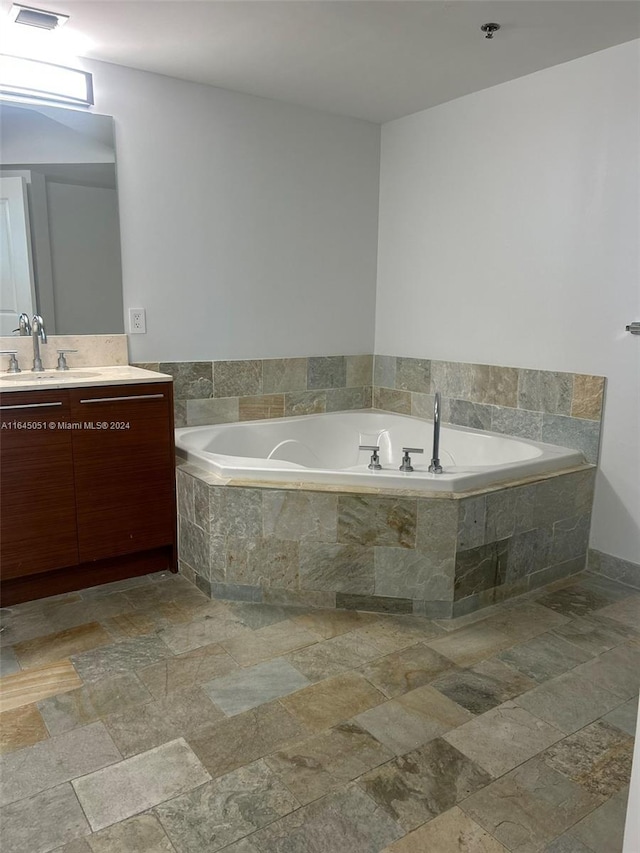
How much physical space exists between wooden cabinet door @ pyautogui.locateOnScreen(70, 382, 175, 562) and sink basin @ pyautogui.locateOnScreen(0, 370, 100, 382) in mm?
199

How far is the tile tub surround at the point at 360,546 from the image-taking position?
2.50m

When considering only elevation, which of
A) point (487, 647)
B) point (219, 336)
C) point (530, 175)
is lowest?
point (487, 647)

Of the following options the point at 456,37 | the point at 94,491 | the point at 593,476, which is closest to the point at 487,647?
the point at 593,476

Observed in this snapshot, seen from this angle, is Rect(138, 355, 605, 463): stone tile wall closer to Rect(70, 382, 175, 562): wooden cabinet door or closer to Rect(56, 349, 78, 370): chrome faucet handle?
Rect(56, 349, 78, 370): chrome faucet handle

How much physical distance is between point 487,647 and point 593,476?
108 centimetres

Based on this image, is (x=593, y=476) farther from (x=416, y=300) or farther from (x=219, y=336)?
(x=219, y=336)

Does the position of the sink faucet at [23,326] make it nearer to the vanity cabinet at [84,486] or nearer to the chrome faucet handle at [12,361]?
the chrome faucet handle at [12,361]

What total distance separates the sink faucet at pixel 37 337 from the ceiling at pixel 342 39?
1116mm

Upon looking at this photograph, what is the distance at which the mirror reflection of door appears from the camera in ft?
9.16

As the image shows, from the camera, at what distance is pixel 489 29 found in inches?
99.1

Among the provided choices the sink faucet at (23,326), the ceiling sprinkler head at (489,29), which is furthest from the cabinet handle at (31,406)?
the ceiling sprinkler head at (489,29)

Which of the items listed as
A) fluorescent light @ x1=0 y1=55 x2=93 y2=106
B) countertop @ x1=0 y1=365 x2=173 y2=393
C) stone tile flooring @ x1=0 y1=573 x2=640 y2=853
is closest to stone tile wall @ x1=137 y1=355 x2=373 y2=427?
countertop @ x1=0 y1=365 x2=173 y2=393

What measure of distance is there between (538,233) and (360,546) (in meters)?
1.77

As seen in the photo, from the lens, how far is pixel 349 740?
1825mm
